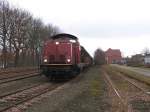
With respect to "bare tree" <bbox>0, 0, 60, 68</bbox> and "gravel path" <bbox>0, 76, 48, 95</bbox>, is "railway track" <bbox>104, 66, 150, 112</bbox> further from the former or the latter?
"bare tree" <bbox>0, 0, 60, 68</bbox>

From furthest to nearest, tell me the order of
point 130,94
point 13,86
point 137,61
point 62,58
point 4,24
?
point 137,61 < point 4,24 < point 62,58 < point 13,86 < point 130,94

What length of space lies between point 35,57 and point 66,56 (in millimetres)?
58227

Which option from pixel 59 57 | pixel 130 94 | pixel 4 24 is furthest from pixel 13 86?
pixel 4 24

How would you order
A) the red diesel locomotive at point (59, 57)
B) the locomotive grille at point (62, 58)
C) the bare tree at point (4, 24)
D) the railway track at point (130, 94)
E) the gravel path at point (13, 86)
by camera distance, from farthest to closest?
the bare tree at point (4, 24), the locomotive grille at point (62, 58), the red diesel locomotive at point (59, 57), the gravel path at point (13, 86), the railway track at point (130, 94)

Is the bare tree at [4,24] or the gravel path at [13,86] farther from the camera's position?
the bare tree at [4,24]

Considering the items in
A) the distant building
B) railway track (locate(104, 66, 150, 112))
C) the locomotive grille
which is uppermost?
the distant building

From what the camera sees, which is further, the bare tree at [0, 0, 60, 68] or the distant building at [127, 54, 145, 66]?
the distant building at [127, 54, 145, 66]

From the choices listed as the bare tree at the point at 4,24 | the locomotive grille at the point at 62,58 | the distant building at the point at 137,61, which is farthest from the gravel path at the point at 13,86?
the distant building at the point at 137,61

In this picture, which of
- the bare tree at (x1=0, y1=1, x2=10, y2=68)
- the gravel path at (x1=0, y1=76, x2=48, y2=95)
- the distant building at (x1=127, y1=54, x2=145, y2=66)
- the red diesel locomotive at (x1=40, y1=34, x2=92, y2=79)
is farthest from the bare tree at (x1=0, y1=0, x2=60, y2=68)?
the distant building at (x1=127, y1=54, x2=145, y2=66)

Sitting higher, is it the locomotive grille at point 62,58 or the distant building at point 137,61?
the distant building at point 137,61

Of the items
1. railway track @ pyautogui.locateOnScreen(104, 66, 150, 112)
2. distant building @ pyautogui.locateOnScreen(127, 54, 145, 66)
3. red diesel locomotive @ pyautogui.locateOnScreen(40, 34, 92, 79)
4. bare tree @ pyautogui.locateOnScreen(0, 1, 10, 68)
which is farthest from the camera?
distant building @ pyautogui.locateOnScreen(127, 54, 145, 66)

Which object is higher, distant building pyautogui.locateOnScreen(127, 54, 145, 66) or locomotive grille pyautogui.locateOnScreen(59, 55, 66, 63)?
distant building pyautogui.locateOnScreen(127, 54, 145, 66)

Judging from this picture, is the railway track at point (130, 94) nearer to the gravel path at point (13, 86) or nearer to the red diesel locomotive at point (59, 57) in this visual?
the red diesel locomotive at point (59, 57)

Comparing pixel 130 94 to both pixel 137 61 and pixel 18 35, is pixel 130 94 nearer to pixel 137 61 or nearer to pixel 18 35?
pixel 18 35
